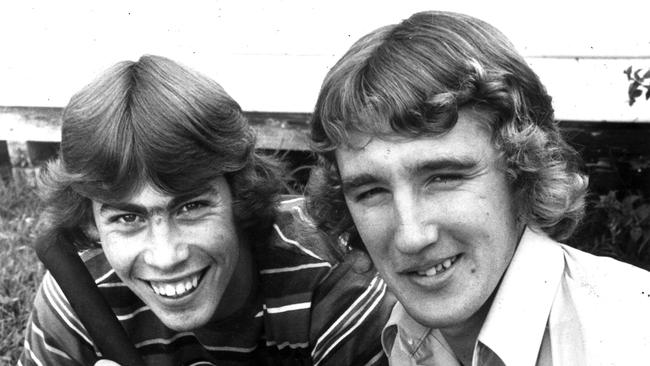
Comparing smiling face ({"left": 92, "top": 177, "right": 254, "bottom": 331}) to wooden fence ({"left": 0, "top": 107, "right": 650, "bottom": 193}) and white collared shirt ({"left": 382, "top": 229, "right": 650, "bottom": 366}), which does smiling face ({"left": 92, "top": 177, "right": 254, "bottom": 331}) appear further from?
wooden fence ({"left": 0, "top": 107, "right": 650, "bottom": 193})

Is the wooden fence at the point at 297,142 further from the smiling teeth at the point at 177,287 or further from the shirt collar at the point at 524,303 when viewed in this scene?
the shirt collar at the point at 524,303

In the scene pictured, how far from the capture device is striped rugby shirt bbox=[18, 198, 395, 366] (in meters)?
3.53

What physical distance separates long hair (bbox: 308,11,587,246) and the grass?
82.0 inches

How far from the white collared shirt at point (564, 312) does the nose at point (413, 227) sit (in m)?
0.29

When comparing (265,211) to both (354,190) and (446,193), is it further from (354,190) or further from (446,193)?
(446,193)

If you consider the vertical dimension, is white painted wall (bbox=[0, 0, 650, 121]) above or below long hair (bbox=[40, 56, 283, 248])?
below

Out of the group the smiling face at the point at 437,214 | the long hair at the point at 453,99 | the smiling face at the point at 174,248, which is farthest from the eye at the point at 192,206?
the smiling face at the point at 437,214

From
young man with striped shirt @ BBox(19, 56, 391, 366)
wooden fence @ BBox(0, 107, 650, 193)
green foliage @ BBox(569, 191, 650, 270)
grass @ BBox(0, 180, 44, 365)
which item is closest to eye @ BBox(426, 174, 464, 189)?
young man with striped shirt @ BBox(19, 56, 391, 366)

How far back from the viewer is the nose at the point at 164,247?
322 cm

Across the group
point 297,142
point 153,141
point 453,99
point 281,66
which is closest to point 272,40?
point 281,66

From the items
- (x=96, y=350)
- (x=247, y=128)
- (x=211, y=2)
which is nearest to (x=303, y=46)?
(x=211, y=2)

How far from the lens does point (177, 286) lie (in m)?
3.32

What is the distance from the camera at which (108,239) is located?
132 inches

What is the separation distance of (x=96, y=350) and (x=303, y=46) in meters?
2.06
